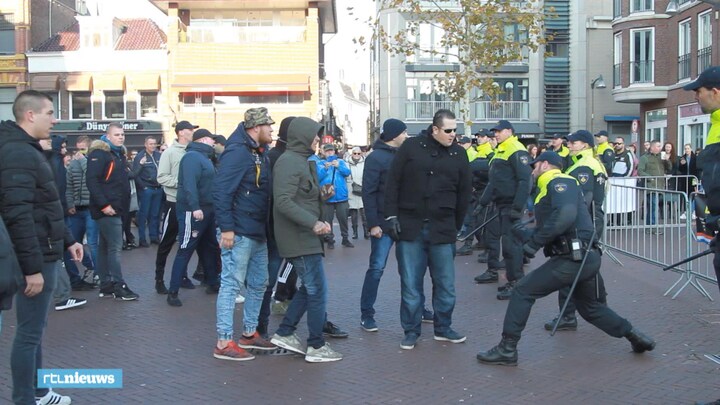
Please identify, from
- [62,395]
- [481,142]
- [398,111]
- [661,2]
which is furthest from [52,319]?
[398,111]

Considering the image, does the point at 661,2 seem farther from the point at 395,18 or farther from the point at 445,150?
the point at 445,150

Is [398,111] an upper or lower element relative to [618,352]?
Result: upper

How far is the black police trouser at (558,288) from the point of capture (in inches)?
257

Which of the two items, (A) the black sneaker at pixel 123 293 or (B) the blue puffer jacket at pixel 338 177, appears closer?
(A) the black sneaker at pixel 123 293

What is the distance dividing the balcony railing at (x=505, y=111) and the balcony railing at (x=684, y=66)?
1420 cm

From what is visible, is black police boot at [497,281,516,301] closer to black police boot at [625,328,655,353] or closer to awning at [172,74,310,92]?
black police boot at [625,328,655,353]

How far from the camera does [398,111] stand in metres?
45.3

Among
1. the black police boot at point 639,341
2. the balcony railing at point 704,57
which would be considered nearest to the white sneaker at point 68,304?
the black police boot at point 639,341

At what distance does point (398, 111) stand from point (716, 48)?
66.6 ft

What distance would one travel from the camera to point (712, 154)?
17.8 ft

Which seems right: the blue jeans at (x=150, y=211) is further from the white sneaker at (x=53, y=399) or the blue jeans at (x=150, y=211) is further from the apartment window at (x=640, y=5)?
the apartment window at (x=640, y=5)

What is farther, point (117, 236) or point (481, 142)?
point (481, 142)

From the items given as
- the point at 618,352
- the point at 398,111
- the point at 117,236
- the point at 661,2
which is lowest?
the point at 618,352

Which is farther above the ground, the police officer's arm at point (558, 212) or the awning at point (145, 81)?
the awning at point (145, 81)
